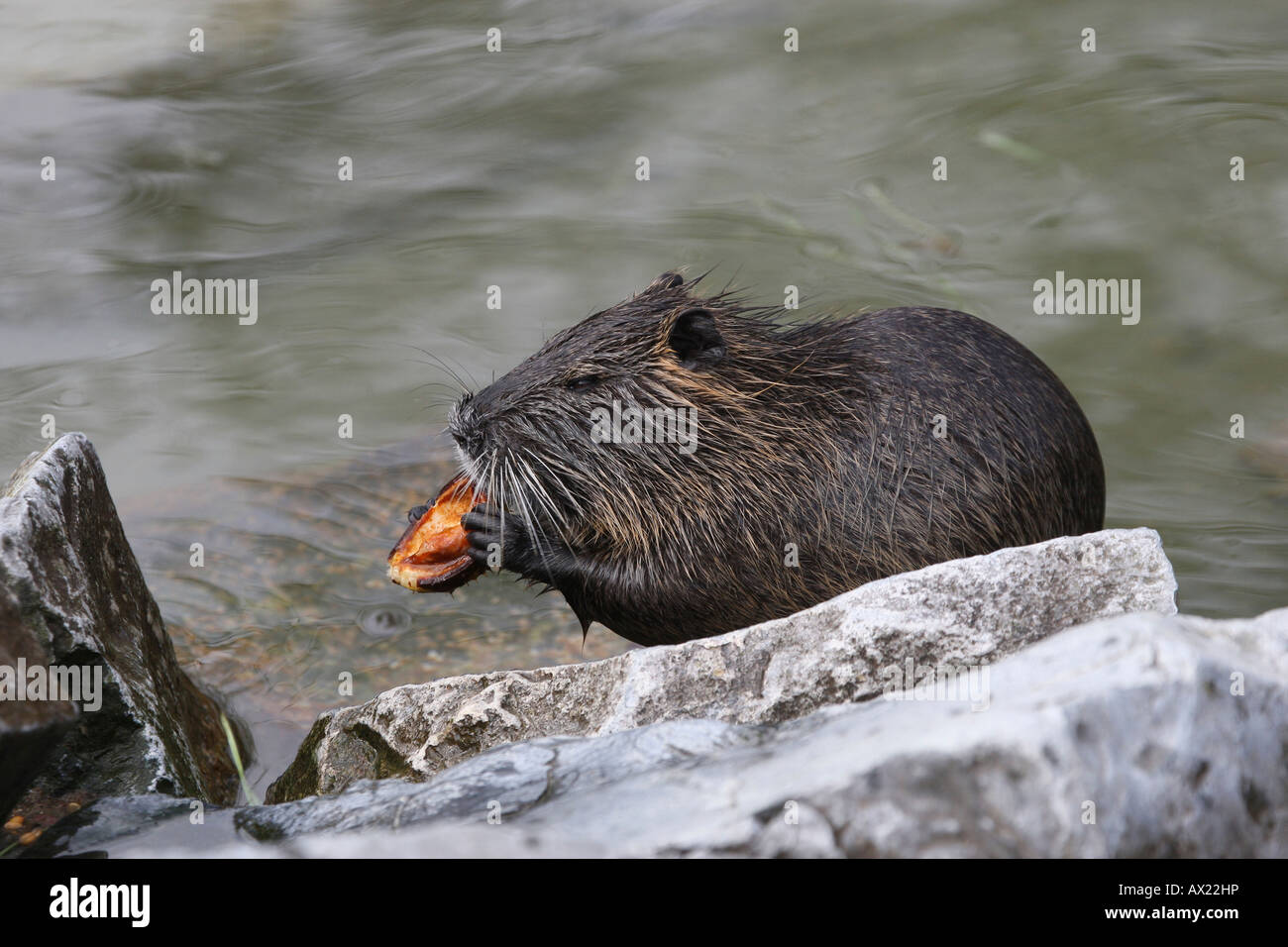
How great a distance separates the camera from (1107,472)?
7105 millimetres

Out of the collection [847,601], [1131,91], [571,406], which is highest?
[1131,91]

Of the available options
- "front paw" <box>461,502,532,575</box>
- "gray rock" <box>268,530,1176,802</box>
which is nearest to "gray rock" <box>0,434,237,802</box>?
"gray rock" <box>268,530,1176,802</box>

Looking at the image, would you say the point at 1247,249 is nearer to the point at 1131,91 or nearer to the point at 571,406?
the point at 1131,91

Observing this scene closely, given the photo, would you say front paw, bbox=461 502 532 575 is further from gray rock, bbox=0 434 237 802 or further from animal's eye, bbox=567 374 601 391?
gray rock, bbox=0 434 237 802

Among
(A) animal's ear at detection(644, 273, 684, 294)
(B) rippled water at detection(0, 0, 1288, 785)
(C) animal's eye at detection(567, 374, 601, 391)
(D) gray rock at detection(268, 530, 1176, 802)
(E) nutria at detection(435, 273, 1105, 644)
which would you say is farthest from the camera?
(B) rippled water at detection(0, 0, 1288, 785)

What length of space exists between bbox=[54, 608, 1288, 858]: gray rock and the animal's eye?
2.30 metres

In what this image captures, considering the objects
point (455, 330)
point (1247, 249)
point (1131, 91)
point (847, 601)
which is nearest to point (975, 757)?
point (847, 601)

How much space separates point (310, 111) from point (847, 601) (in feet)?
27.0

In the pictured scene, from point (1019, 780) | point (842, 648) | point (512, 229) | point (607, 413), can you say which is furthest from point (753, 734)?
point (512, 229)

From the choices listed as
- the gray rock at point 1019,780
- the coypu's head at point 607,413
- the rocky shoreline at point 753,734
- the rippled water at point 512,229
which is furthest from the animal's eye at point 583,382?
the gray rock at point 1019,780

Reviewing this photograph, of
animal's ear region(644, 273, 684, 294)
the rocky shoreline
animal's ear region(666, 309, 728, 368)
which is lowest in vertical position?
the rocky shoreline

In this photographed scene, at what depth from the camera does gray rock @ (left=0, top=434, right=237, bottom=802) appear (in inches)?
138

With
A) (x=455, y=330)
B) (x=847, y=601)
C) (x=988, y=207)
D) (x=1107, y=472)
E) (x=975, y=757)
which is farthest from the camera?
(x=988, y=207)

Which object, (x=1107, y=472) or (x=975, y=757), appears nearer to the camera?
(x=975, y=757)
